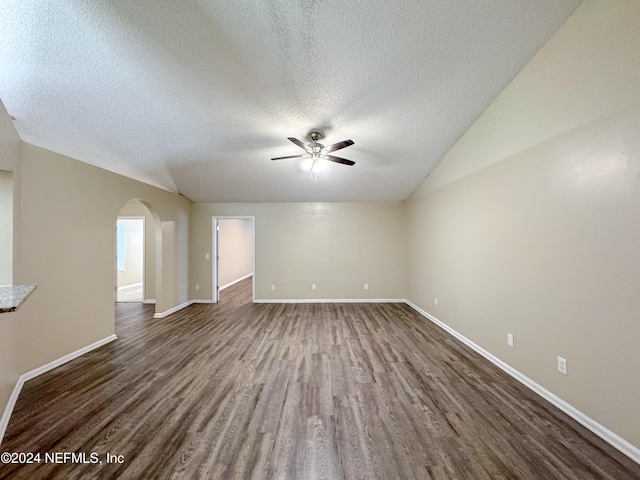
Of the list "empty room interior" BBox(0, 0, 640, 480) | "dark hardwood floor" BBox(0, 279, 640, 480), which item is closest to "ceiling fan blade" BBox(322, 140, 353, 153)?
"empty room interior" BBox(0, 0, 640, 480)

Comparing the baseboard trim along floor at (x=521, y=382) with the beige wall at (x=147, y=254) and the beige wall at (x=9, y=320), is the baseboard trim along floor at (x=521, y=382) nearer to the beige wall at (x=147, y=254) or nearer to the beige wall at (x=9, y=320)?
the beige wall at (x=9, y=320)

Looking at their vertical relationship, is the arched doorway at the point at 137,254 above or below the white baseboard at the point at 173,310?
above

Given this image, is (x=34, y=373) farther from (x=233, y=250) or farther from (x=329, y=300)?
(x=233, y=250)

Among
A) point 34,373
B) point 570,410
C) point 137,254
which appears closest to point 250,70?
point 34,373

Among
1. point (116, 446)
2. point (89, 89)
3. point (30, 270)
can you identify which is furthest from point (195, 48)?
point (116, 446)

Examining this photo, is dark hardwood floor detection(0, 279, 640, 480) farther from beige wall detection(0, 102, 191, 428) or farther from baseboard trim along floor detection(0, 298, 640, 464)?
beige wall detection(0, 102, 191, 428)

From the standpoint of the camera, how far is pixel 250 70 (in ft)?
7.24

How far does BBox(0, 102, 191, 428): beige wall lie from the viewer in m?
2.34

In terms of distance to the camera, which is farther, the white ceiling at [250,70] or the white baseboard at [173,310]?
the white baseboard at [173,310]

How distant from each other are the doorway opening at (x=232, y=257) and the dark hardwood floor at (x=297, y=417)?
2896mm

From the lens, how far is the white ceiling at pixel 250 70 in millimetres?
1732

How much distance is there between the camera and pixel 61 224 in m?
2.77

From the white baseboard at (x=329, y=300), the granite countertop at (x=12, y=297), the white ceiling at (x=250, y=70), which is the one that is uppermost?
the white ceiling at (x=250, y=70)

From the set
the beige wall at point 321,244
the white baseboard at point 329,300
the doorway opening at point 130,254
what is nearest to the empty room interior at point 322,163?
the white baseboard at point 329,300
